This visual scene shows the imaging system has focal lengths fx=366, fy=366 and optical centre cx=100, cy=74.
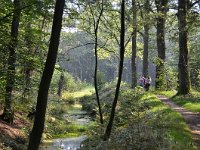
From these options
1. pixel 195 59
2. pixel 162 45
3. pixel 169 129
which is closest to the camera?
pixel 169 129

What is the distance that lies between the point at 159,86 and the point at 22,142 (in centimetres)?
1639

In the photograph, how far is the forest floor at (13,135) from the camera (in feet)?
52.5

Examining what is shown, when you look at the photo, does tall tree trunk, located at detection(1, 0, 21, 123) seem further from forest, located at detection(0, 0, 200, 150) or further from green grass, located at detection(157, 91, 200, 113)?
green grass, located at detection(157, 91, 200, 113)

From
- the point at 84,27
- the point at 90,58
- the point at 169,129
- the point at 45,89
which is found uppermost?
the point at 90,58

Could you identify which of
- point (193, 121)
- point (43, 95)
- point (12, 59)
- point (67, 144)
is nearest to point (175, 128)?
point (193, 121)

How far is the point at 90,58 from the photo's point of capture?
116 meters

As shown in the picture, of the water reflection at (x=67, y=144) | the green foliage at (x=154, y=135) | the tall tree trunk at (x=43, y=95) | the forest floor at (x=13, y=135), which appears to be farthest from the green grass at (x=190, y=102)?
the tall tree trunk at (x=43, y=95)

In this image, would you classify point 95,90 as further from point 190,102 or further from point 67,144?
point 190,102

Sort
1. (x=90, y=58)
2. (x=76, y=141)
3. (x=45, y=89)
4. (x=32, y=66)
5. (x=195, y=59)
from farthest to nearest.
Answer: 1. (x=90, y=58)
2. (x=195, y=59)
3. (x=76, y=141)
4. (x=32, y=66)
5. (x=45, y=89)

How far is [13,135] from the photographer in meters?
17.7

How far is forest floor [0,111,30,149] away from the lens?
16.0 meters

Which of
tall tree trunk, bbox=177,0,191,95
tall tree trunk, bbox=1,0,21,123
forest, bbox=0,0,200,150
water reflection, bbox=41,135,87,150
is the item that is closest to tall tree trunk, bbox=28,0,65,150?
forest, bbox=0,0,200,150

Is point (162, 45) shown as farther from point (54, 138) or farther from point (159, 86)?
point (54, 138)

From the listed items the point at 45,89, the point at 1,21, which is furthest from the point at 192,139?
the point at 1,21
